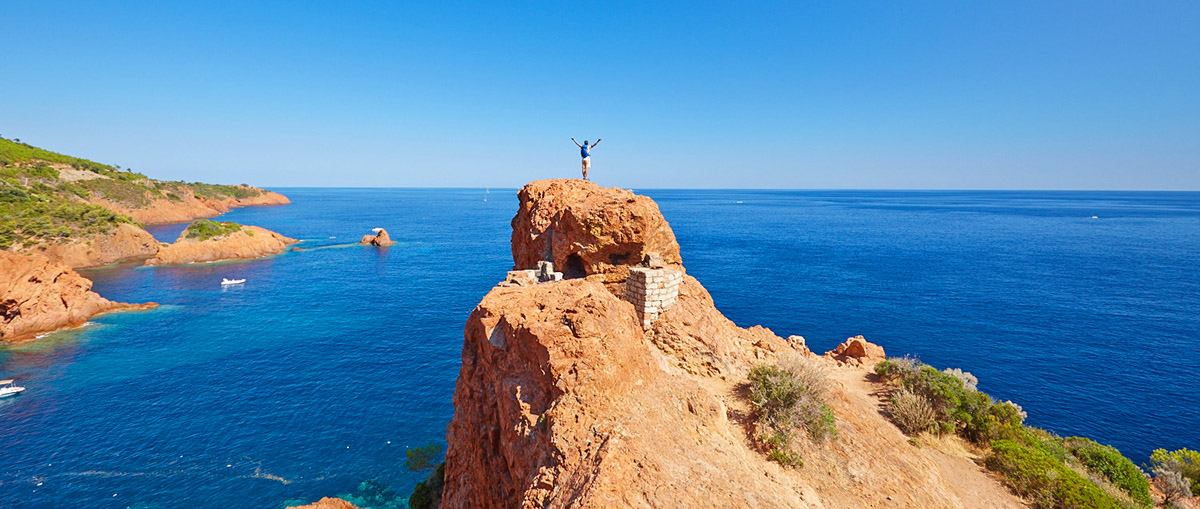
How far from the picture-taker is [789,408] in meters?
15.0

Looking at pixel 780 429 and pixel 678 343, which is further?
pixel 678 343

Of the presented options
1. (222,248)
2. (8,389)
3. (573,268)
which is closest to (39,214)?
(222,248)

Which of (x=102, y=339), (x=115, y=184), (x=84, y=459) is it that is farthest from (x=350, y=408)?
(x=115, y=184)

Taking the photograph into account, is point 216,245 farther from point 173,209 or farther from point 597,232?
point 597,232

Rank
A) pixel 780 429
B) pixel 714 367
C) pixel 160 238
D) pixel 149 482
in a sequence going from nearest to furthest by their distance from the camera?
pixel 780 429 < pixel 714 367 < pixel 149 482 < pixel 160 238

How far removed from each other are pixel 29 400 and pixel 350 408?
78.3 ft

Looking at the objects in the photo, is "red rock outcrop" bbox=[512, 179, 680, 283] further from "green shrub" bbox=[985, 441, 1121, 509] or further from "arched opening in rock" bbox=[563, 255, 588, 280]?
"green shrub" bbox=[985, 441, 1121, 509]

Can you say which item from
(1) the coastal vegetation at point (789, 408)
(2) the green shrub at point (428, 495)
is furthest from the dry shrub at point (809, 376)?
(2) the green shrub at point (428, 495)

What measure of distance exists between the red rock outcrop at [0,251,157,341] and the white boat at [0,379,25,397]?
14162mm

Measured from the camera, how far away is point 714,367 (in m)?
18.2

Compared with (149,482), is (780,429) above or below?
above

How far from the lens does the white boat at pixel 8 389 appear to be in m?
33.1

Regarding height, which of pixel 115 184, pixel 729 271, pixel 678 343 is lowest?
pixel 729 271

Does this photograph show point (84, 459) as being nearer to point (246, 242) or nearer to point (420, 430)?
point (420, 430)
